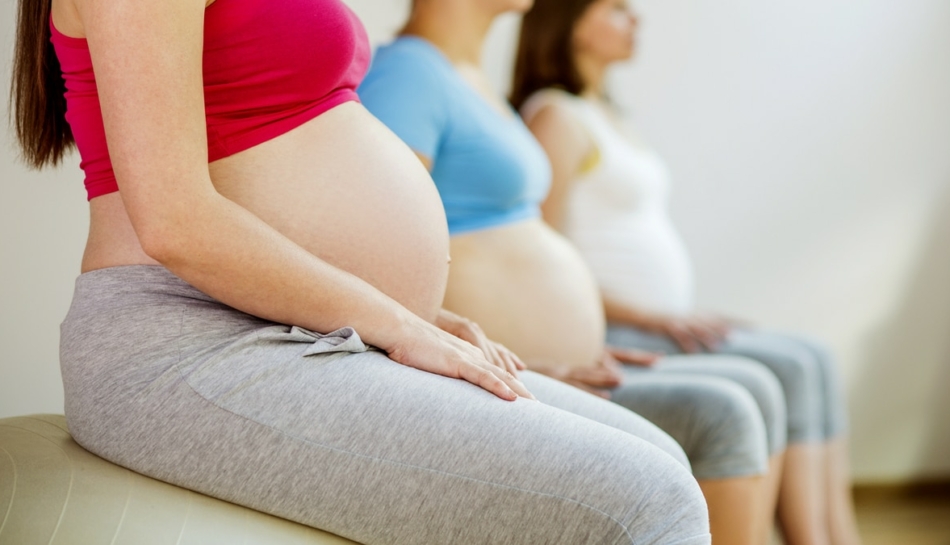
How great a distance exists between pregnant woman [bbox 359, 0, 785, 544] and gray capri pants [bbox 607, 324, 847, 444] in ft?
1.14

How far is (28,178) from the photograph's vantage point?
49.6 inches

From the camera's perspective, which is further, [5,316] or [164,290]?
[5,316]

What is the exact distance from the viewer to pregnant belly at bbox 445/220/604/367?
1340 mm

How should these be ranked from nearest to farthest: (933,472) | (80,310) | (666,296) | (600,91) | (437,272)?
(80,310), (437,272), (666,296), (600,91), (933,472)

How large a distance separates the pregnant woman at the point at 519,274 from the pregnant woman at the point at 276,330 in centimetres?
43

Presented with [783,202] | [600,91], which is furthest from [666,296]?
[783,202]

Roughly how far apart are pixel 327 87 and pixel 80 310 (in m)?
0.30

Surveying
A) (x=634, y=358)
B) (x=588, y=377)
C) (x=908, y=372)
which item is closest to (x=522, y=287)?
(x=588, y=377)

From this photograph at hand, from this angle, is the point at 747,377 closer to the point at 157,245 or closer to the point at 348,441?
the point at 348,441

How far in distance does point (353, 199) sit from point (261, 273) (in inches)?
5.2

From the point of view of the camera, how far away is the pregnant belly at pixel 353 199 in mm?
814

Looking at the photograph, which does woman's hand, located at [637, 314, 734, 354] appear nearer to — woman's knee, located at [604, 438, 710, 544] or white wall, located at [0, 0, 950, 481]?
white wall, located at [0, 0, 950, 481]

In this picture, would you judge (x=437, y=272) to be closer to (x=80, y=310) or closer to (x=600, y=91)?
(x=80, y=310)

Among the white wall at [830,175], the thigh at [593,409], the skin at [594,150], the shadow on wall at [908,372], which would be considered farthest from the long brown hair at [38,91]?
the shadow on wall at [908,372]
